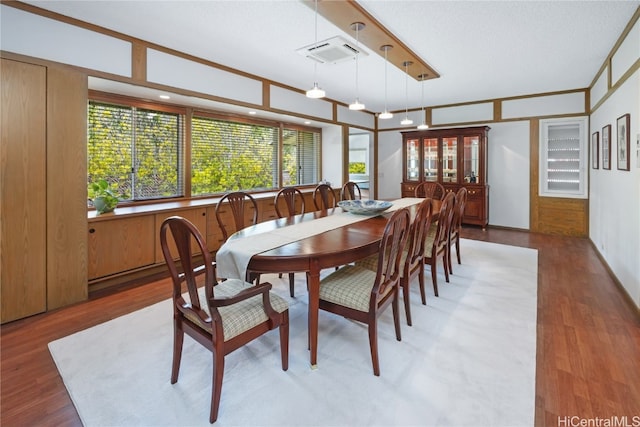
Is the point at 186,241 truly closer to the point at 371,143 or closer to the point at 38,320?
the point at 38,320

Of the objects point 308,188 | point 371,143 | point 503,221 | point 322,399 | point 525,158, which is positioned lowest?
point 322,399

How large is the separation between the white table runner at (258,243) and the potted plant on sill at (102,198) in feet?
6.26

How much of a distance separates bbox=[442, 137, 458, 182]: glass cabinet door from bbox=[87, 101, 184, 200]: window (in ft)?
15.7

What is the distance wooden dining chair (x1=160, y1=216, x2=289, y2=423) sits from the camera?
1.57m

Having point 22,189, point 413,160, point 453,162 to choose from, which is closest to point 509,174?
point 453,162

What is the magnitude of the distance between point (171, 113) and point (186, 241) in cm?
335

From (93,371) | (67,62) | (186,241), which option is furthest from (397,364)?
(67,62)

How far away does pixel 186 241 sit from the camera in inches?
61.1

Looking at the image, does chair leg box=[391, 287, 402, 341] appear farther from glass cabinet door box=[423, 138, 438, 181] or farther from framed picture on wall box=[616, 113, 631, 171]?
glass cabinet door box=[423, 138, 438, 181]

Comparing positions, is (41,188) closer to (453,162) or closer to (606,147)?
(606,147)

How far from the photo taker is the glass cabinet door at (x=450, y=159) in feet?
21.2

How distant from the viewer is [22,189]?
2.63 meters

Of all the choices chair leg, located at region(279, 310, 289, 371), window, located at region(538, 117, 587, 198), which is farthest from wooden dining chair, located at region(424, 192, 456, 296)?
window, located at region(538, 117, 587, 198)

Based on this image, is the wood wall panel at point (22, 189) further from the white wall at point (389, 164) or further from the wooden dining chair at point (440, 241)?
the white wall at point (389, 164)
